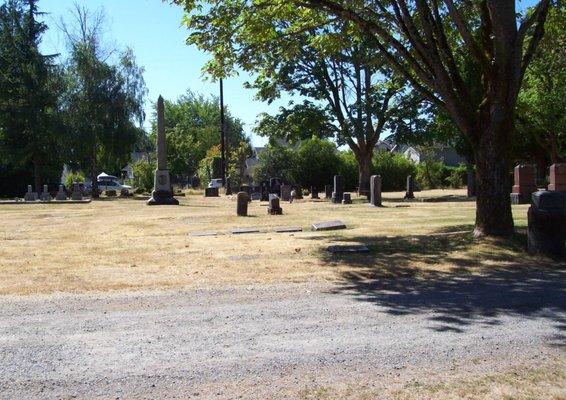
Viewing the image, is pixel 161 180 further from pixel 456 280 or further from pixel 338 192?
pixel 456 280

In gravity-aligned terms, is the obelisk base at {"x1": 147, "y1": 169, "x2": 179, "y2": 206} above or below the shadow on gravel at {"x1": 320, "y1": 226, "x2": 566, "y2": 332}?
above

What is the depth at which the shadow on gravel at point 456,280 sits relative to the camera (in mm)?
6172

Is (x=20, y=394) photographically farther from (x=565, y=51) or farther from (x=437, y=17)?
(x=565, y=51)

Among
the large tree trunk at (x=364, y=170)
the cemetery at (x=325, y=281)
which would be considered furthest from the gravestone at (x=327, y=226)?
the large tree trunk at (x=364, y=170)

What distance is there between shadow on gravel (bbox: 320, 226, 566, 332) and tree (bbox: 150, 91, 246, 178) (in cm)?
6378

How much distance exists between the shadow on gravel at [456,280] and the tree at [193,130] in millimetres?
63784

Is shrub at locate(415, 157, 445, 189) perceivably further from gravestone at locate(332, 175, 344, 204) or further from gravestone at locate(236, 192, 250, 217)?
gravestone at locate(236, 192, 250, 217)

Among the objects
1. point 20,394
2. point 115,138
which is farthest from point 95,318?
point 115,138

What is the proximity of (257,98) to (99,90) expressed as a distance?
16748 mm

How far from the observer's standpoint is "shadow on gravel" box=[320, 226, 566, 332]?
6172 millimetres

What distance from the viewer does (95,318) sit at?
603 centimetres

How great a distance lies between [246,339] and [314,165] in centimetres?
4525

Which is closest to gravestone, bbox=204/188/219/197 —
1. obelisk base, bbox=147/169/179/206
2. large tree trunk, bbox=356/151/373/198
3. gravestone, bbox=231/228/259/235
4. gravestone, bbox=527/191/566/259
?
large tree trunk, bbox=356/151/373/198

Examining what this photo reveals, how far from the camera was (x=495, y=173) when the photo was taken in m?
10.9
